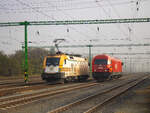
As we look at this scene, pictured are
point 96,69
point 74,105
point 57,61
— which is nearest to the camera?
point 74,105

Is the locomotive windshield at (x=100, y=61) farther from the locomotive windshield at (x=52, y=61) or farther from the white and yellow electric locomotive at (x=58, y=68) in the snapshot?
the locomotive windshield at (x=52, y=61)

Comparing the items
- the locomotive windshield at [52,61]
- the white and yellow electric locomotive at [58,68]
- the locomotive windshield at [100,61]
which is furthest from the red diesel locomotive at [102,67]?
the locomotive windshield at [52,61]

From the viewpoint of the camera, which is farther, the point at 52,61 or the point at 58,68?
the point at 52,61

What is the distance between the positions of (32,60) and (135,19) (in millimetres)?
31153

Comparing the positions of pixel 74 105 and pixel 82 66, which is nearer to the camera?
pixel 74 105

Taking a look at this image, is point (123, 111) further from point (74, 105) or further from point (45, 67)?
point (45, 67)

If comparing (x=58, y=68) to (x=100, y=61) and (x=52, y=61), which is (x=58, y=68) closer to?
(x=52, y=61)

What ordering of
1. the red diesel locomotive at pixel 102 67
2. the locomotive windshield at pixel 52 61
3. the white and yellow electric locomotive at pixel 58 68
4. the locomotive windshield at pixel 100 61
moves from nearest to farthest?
the white and yellow electric locomotive at pixel 58 68, the locomotive windshield at pixel 52 61, the red diesel locomotive at pixel 102 67, the locomotive windshield at pixel 100 61

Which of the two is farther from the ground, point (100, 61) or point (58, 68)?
point (100, 61)

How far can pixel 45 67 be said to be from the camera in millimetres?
25359

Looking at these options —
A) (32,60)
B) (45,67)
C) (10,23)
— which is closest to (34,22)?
(10,23)

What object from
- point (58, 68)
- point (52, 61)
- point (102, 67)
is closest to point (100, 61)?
point (102, 67)

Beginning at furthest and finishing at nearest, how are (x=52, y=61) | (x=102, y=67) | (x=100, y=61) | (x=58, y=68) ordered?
1. (x=100, y=61)
2. (x=102, y=67)
3. (x=52, y=61)
4. (x=58, y=68)

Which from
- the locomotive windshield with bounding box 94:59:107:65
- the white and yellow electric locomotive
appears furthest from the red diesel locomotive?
the white and yellow electric locomotive
